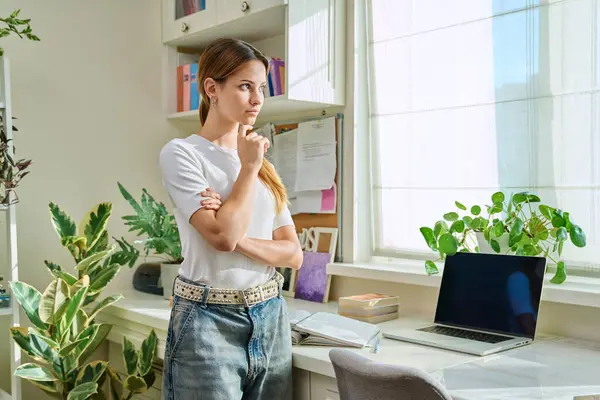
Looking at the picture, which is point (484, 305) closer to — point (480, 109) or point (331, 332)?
point (331, 332)

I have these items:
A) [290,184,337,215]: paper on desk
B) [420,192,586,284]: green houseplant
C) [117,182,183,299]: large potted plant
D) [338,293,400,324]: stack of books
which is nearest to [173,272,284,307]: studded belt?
[338,293,400,324]: stack of books

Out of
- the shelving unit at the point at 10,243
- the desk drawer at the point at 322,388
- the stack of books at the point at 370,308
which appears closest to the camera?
the desk drawer at the point at 322,388

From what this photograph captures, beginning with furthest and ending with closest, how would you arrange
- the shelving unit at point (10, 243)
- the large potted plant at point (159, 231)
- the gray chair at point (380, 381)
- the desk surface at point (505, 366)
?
the large potted plant at point (159, 231)
the shelving unit at point (10, 243)
the desk surface at point (505, 366)
the gray chair at point (380, 381)

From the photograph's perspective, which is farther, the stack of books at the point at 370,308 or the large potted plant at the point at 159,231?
the large potted plant at the point at 159,231

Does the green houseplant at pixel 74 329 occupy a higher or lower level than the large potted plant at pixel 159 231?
lower

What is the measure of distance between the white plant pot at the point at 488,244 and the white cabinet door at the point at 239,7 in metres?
1.10

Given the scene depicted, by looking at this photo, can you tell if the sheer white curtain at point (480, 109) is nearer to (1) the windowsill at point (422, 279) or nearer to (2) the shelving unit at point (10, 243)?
(1) the windowsill at point (422, 279)

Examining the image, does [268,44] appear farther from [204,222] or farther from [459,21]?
[204,222]

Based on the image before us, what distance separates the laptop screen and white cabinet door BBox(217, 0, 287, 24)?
115cm

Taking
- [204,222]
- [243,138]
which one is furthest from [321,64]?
[204,222]

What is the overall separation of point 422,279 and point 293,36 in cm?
99

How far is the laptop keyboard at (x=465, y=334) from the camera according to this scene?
6.37 feet

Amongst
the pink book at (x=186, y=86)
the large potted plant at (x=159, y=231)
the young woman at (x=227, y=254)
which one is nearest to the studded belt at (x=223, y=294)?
the young woman at (x=227, y=254)

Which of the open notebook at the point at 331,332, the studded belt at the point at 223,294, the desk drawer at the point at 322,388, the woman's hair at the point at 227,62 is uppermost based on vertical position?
the woman's hair at the point at 227,62
